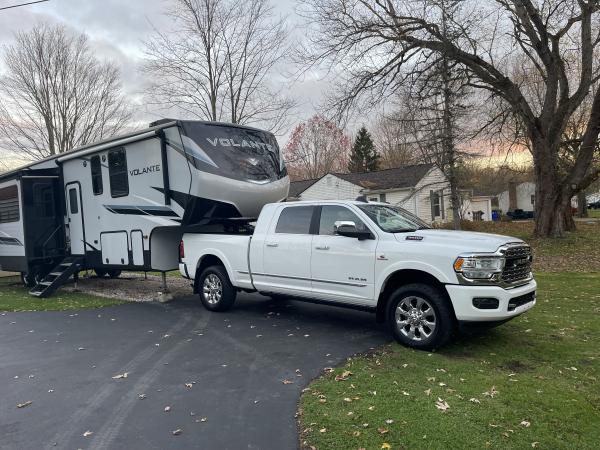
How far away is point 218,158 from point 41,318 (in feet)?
15.4

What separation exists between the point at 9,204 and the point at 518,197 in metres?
66.4

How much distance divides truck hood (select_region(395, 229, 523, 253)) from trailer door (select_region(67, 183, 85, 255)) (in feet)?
28.1

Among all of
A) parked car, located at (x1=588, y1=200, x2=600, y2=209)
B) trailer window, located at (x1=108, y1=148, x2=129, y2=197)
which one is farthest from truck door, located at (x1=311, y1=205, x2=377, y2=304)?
parked car, located at (x1=588, y1=200, x2=600, y2=209)

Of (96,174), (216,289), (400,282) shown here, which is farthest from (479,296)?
(96,174)

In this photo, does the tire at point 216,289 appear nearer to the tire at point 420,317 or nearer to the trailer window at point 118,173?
the trailer window at point 118,173

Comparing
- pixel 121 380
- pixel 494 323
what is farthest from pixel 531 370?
pixel 121 380

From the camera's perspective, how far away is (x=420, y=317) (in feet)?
19.6

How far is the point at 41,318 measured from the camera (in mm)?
9359

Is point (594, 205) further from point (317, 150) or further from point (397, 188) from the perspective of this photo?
point (397, 188)

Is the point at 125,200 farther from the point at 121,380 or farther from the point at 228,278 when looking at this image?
the point at 121,380

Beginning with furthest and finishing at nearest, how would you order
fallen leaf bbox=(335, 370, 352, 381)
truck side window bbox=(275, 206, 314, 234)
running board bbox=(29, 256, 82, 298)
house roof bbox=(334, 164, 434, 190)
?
house roof bbox=(334, 164, 434, 190) < running board bbox=(29, 256, 82, 298) < truck side window bbox=(275, 206, 314, 234) < fallen leaf bbox=(335, 370, 352, 381)

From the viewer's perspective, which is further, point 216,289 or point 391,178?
point 391,178

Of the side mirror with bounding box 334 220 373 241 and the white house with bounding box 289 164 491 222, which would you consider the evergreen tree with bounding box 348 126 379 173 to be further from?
the side mirror with bounding box 334 220 373 241

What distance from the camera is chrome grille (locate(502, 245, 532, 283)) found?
5.70 meters
